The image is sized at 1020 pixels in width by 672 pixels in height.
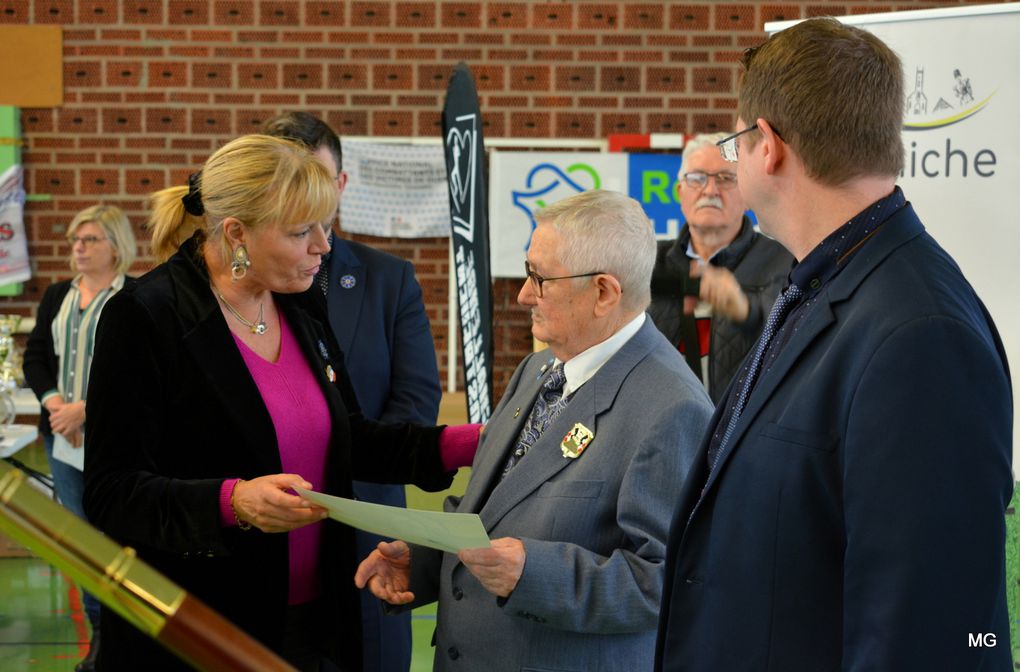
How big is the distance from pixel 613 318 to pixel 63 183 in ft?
17.5

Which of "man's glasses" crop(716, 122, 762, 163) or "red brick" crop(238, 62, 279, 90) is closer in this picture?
"man's glasses" crop(716, 122, 762, 163)

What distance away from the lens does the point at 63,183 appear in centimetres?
644

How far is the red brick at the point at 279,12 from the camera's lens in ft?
20.9

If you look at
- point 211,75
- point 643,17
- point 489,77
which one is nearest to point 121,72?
point 211,75

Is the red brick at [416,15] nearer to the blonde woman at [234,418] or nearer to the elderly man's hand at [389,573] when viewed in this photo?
the blonde woman at [234,418]

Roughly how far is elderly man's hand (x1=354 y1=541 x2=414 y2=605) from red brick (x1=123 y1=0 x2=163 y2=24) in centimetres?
518

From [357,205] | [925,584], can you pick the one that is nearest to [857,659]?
[925,584]

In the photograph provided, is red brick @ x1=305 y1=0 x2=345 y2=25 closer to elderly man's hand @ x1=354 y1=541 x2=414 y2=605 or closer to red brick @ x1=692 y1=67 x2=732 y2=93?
red brick @ x1=692 y1=67 x2=732 y2=93

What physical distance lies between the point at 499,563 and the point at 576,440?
10.3 inches

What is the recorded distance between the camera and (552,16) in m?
6.43

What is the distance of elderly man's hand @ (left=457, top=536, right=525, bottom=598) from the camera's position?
171cm

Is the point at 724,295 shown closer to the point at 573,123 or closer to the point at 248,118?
the point at 573,123

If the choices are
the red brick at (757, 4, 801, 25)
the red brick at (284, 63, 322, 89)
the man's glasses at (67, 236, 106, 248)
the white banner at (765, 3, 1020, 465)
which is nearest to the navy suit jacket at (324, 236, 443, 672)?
the white banner at (765, 3, 1020, 465)

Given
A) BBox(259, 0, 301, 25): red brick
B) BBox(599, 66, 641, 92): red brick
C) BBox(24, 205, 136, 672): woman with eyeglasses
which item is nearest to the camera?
BBox(24, 205, 136, 672): woman with eyeglasses
